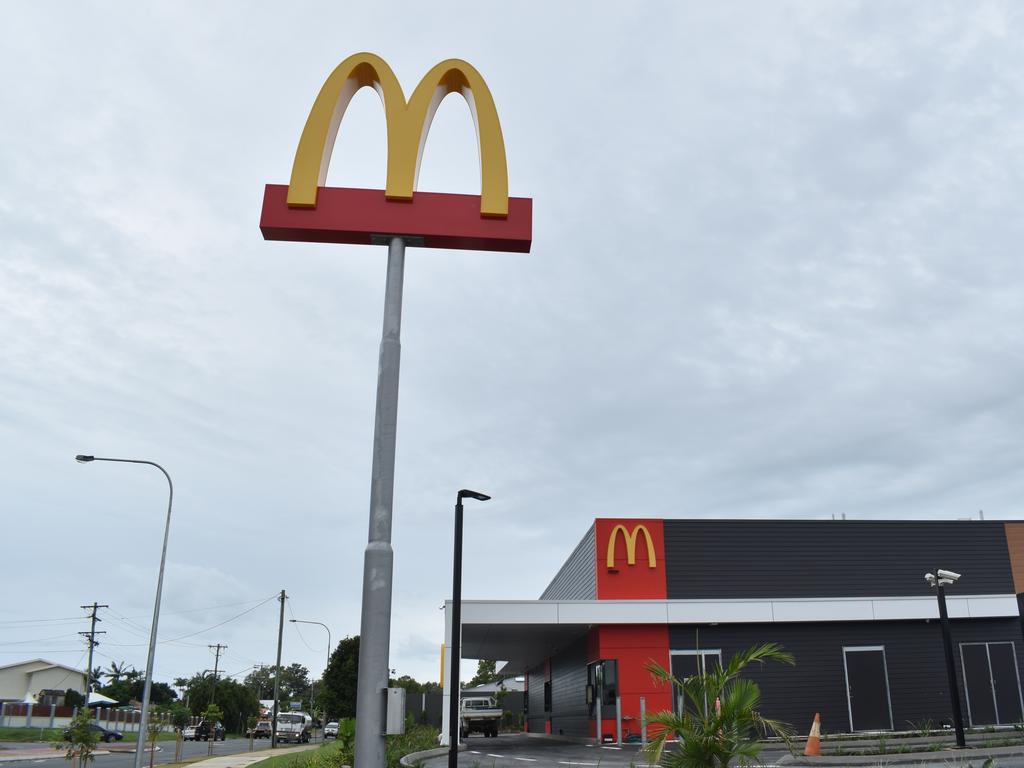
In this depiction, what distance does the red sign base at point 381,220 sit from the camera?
32.8ft

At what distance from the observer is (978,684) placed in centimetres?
2814

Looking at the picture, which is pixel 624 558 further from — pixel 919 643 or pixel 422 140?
pixel 422 140

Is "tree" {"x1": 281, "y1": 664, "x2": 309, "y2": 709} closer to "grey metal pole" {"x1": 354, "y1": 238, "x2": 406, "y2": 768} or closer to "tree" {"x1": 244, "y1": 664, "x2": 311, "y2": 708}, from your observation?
"tree" {"x1": 244, "y1": 664, "x2": 311, "y2": 708}

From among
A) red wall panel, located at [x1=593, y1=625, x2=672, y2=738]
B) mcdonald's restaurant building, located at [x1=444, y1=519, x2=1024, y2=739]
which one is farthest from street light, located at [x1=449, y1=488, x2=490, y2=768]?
red wall panel, located at [x1=593, y1=625, x2=672, y2=738]

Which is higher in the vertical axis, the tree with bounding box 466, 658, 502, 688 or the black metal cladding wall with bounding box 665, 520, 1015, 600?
the black metal cladding wall with bounding box 665, 520, 1015, 600

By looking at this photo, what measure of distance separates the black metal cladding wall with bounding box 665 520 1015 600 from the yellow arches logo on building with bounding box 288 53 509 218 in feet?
66.6

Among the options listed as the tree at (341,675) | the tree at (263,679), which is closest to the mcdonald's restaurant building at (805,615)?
the tree at (341,675)

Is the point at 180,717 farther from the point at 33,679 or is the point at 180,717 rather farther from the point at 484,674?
the point at 484,674

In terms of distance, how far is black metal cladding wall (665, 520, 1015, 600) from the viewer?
Answer: 92.5 feet

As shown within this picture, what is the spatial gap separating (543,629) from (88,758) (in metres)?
14.5

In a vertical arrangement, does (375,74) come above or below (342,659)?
above

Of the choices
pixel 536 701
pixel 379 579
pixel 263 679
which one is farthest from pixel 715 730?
pixel 263 679

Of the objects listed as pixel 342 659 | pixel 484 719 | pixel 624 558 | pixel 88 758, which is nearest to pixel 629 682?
pixel 624 558

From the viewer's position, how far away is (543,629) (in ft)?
97.8
